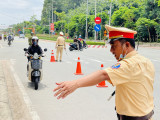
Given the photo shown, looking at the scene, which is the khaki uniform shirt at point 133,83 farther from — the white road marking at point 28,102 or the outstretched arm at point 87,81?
the white road marking at point 28,102

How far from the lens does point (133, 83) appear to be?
6.28 ft

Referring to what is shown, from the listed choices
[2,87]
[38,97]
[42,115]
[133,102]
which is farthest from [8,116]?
[133,102]

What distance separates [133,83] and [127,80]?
94 millimetres

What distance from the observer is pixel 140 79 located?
6.29ft

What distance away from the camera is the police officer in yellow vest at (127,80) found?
1803mm

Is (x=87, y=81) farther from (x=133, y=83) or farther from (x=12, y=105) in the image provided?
(x=12, y=105)

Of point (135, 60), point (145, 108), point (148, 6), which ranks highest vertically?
point (148, 6)

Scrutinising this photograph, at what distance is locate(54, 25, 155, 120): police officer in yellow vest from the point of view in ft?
5.91

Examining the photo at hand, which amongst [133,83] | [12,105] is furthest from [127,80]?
[12,105]

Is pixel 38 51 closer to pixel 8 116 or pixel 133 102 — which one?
pixel 8 116

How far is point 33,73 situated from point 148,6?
36622mm

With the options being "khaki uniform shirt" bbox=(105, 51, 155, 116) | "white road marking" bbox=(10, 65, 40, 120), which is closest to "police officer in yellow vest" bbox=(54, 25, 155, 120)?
"khaki uniform shirt" bbox=(105, 51, 155, 116)

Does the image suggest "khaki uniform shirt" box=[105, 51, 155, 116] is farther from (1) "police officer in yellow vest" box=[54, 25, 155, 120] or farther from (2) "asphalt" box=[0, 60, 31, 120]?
(2) "asphalt" box=[0, 60, 31, 120]

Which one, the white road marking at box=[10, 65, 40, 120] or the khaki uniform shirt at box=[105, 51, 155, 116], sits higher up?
the khaki uniform shirt at box=[105, 51, 155, 116]
